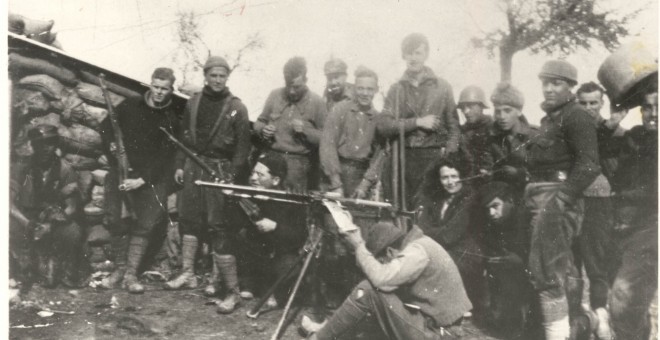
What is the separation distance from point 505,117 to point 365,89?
1279 mm

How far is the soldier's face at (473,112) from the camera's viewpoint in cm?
522

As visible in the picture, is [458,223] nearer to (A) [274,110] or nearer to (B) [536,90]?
(B) [536,90]

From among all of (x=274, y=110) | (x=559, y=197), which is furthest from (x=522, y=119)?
(x=274, y=110)

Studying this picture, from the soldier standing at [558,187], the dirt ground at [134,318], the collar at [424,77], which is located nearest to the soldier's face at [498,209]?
the soldier standing at [558,187]

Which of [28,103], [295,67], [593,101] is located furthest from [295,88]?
[593,101]

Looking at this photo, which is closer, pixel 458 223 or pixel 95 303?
pixel 458 223

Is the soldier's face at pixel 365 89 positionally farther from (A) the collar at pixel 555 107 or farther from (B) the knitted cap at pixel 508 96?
(A) the collar at pixel 555 107

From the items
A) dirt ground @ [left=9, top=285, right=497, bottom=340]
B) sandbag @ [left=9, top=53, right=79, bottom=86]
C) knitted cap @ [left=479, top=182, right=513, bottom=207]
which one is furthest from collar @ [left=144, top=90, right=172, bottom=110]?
knitted cap @ [left=479, top=182, right=513, bottom=207]

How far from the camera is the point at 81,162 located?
17.6 feet

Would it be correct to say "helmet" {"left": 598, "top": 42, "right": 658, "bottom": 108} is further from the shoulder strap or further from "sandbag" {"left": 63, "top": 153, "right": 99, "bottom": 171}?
"sandbag" {"left": 63, "top": 153, "right": 99, "bottom": 171}

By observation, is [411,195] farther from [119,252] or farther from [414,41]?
[119,252]

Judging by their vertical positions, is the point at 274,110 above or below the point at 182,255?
above

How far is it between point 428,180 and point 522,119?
3.69ft

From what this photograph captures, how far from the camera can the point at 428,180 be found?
Result: 4.68 metres
